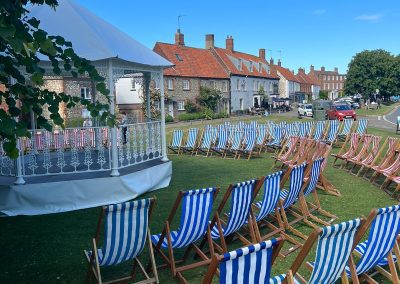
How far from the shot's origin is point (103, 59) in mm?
7859

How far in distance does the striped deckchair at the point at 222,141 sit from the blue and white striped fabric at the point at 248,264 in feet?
38.3

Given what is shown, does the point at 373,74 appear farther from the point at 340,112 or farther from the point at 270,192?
the point at 270,192

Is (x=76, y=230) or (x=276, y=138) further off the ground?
(x=276, y=138)

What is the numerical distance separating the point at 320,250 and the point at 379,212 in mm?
762

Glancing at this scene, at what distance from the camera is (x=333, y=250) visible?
3.24 meters

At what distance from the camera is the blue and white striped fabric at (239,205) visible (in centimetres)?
477

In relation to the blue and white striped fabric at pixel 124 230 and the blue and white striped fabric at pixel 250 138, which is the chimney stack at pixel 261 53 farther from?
the blue and white striped fabric at pixel 124 230

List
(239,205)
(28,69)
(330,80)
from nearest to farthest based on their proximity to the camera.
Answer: (28,69) < (239,205) < (330,80)

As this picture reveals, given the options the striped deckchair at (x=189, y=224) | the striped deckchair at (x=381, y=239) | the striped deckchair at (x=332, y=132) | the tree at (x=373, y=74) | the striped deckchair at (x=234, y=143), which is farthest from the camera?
the tree at (x=373, y=74)

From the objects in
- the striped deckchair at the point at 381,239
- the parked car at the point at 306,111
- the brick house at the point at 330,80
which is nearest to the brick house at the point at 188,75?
the parked car at the point at 306,111

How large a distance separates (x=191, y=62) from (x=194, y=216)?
44.5 meters

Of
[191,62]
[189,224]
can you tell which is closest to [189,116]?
[191,62]

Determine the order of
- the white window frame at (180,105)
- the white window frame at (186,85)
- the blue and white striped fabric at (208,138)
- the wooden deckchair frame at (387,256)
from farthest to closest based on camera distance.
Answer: the white window frame at (186,85) < the white window frame at (180,105) < the blue and white striped fabric at (208,138) < the wooden deckchair frame at (387,256)

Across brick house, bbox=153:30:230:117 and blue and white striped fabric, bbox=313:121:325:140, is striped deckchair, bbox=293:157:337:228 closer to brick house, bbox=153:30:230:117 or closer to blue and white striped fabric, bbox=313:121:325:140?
blue and white striped fabric, bbox=313:121:325:140
